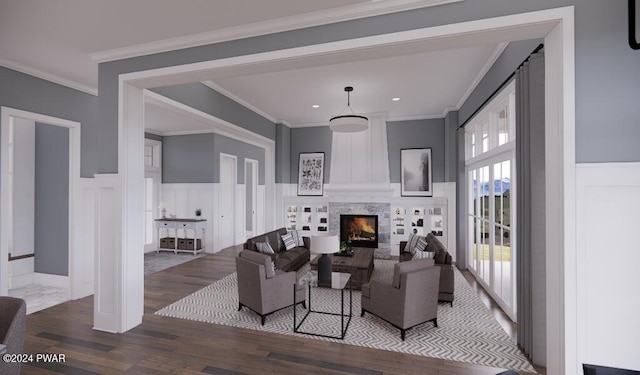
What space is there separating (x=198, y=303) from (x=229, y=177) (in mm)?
4981

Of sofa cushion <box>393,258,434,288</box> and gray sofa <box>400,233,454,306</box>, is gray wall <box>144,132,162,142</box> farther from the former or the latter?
gray sofa <box>400,233,454,306</box>

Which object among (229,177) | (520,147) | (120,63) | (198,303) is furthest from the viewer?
(229,177)

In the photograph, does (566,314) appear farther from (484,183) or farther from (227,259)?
(227,259)

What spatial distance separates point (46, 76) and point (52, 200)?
2.14 m

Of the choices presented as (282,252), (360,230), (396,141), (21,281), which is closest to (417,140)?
(396,141)

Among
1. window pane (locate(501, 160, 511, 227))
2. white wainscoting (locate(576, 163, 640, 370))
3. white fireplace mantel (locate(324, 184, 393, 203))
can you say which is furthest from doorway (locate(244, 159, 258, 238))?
white wainscoting (locate(576, 163, 640, 370))

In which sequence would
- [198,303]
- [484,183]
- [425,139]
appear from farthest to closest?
[425,139] < [484,183] < [198,303]

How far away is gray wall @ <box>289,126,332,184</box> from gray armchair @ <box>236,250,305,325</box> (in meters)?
4.56

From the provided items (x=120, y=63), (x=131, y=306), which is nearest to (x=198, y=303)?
(x=131, y=306)

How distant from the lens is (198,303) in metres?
4.36

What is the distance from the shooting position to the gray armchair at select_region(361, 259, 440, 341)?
10.9ft

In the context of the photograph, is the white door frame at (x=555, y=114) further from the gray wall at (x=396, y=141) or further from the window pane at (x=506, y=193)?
the gray wall at (x=396, y=141)

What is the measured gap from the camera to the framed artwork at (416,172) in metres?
7.46

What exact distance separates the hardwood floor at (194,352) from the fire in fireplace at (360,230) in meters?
4.52
